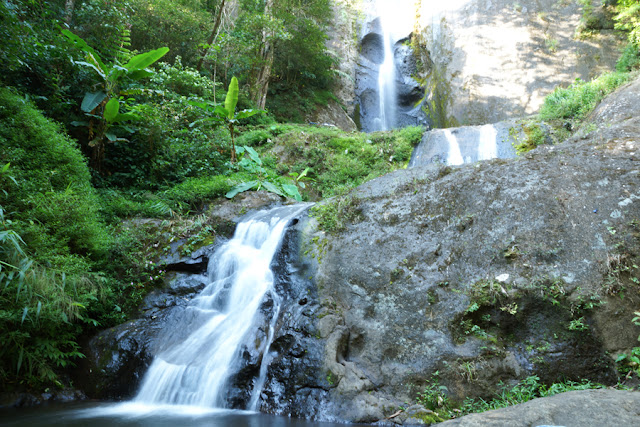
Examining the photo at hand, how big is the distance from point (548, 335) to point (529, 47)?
1323 centimetres

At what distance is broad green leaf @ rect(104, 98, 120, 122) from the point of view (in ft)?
24.5

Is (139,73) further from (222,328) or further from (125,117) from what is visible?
(222,328)

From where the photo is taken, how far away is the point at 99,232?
6.03m

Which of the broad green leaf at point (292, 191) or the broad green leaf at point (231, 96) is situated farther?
the broad green leaf at point (231, 96)

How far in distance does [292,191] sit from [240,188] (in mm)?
1355

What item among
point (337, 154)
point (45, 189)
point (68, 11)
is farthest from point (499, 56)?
point (45, 189)

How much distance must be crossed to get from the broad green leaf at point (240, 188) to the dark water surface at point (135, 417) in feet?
16.2

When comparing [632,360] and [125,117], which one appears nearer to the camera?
[632,360]

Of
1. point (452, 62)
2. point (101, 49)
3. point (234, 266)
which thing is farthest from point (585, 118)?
point (101, 49)

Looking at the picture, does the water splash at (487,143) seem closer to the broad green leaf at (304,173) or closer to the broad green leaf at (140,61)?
the broad green leaf at (304,173)

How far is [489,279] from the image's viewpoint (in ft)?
15.3

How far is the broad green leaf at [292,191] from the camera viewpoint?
9.52 metres

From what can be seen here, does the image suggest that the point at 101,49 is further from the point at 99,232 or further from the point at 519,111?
the point at 519,111

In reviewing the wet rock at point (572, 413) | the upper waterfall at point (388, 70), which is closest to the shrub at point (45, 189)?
A: the wet rock at point (572, 413)
